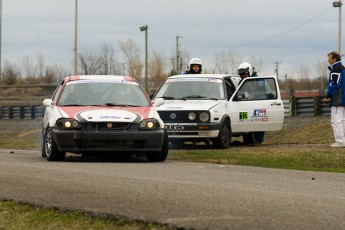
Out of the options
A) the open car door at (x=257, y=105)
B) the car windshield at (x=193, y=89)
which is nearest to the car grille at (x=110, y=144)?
the car windshield at (x=193, y=89)

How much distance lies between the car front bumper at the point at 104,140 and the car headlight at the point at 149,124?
0.28ft

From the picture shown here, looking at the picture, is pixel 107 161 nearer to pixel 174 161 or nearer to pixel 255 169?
pixel 174 161

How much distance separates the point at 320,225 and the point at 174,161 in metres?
7.99

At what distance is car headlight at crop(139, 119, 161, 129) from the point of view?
14.1 metres

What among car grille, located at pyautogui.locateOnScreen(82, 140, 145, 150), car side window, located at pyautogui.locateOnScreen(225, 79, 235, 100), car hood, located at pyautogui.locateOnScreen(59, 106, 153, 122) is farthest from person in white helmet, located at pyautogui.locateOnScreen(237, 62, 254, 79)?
car grille, located at pyautogui.locateOnScreen(82, 140, 145, 150)

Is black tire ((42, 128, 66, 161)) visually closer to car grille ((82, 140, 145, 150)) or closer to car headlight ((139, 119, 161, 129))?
car grille ((82, 140, 145, 150))

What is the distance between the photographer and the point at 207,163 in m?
14.5

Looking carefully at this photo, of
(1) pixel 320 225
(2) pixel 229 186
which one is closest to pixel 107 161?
(2) pixel 229 186

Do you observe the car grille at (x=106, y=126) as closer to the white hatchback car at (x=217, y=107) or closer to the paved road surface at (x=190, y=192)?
the paved road surface at (x=190, y=192)

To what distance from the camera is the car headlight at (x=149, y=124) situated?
14.1 m

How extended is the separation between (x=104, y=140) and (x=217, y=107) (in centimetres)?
520

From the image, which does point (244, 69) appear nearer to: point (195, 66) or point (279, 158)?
point (195, 66)

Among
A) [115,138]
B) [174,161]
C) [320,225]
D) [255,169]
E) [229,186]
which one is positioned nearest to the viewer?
[320,225]

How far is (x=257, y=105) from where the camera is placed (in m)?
19.7
